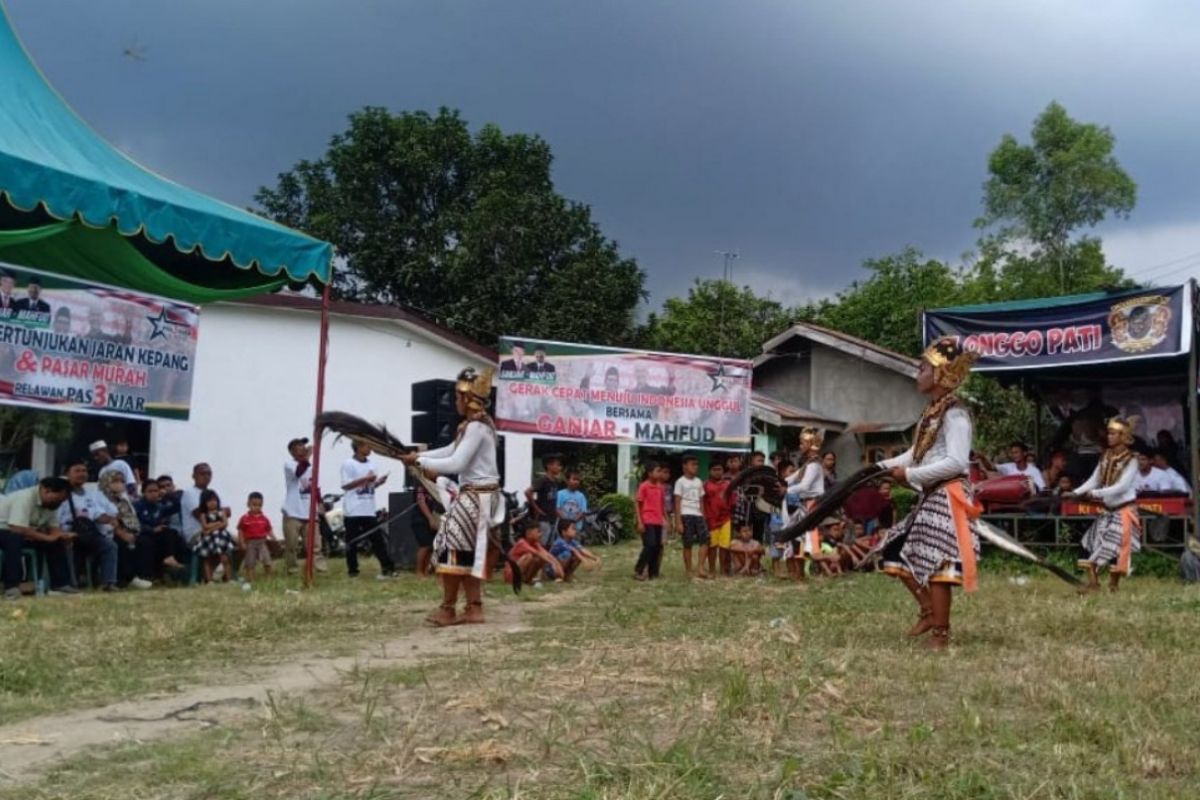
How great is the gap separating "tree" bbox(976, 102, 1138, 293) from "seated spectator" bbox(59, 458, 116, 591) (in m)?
26.7

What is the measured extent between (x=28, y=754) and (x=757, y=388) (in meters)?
26.3

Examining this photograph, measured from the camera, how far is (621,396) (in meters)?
16.2

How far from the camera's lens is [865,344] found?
27.1 meters

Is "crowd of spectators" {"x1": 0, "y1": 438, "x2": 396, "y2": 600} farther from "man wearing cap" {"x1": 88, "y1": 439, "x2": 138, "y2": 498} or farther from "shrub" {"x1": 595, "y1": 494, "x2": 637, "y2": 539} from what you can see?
"shrub" {"x1": 595, "y1": 494, "x2": 637, "y2": 539}

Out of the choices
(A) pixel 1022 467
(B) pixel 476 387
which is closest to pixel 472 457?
(B) pixel 476 387

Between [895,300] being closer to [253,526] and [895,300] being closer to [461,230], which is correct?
[461,230]

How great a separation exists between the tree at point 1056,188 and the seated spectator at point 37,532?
89.4ft

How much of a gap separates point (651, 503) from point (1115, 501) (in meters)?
4.95

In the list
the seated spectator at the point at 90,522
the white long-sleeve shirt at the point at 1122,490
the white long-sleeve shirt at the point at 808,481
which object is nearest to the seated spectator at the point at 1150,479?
the white long-sleeve shirt at the point at 1122,490

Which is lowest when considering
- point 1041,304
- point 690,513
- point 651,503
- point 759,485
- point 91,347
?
point 690,513

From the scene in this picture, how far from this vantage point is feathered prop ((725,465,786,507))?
12875 millimetres

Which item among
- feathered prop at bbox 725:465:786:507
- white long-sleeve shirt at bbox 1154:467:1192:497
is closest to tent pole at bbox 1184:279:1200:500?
white long-sleeve shirt at bbox 1154:467:1192:497

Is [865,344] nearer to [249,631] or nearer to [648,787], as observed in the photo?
[249,631]

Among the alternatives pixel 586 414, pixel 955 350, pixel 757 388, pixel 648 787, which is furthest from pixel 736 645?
pixel 757 388
